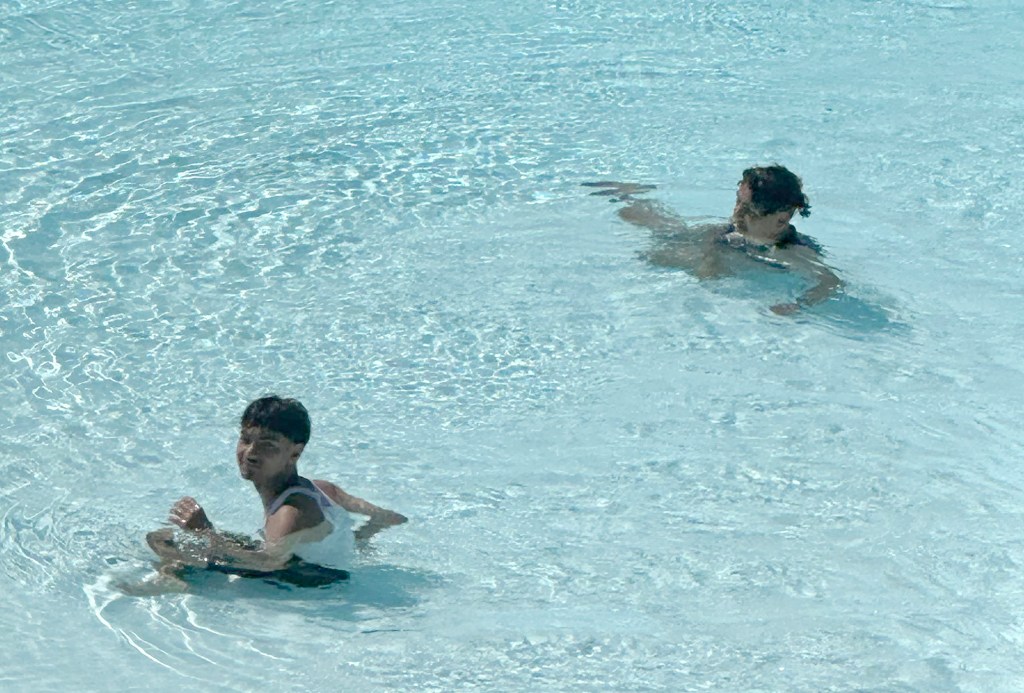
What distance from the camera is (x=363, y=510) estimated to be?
469 centimetres

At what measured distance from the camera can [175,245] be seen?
6.55 m

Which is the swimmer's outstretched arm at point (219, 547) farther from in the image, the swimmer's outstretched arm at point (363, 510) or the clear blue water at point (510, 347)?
the swimmer's outstretched arm at point (363, 510)

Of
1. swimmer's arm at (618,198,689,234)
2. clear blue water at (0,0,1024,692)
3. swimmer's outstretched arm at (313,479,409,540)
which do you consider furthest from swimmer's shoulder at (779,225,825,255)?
swimmer's outstretched arm at (313,479,409,540)

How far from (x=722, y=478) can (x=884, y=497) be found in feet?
1.87

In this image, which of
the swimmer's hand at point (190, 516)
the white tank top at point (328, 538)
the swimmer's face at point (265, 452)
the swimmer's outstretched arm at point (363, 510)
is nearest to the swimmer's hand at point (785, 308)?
the swimmer's outstretched arm at point (363, 510)

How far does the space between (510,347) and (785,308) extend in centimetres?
133

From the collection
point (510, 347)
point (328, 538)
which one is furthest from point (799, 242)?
point (328, 538)

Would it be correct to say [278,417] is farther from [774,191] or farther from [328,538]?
[774,191]

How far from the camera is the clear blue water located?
420 cm

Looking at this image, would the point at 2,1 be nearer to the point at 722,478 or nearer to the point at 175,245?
the point at 175,245

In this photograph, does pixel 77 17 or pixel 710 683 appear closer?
pixel 710 683

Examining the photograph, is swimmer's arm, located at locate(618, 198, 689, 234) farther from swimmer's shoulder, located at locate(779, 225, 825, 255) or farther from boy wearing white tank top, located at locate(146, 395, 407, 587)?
boy wearing white tank top, located at locate(146, 395, 407, 587)

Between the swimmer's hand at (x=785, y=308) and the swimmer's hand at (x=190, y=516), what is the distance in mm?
3005

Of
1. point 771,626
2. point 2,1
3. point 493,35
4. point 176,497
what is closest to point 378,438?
point 176,497
